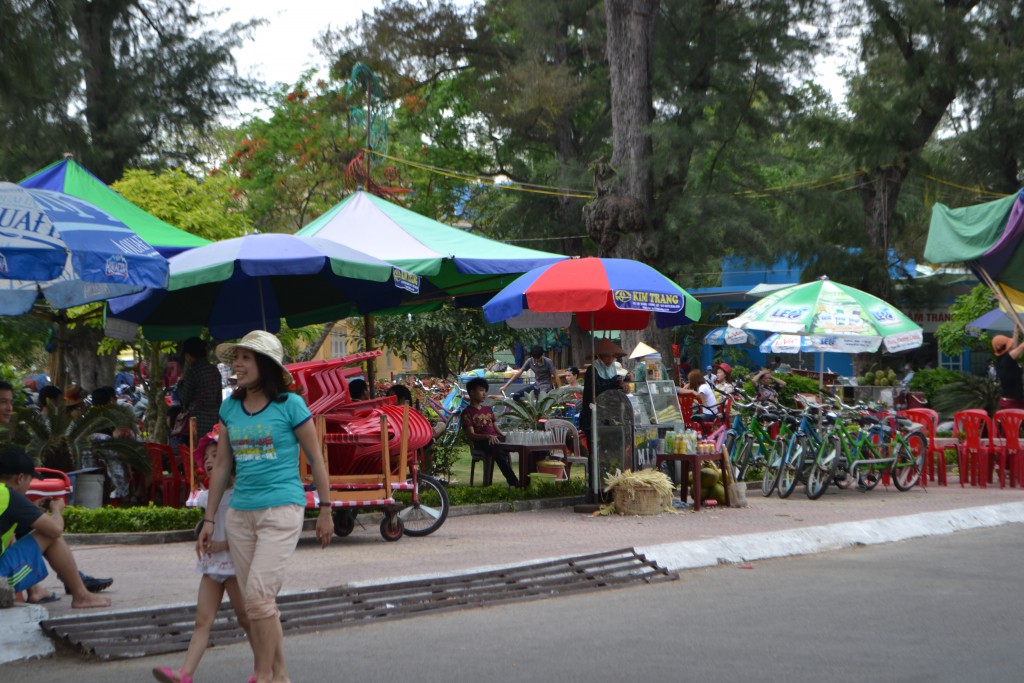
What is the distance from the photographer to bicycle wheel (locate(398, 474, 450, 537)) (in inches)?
454

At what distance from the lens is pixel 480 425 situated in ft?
48.1

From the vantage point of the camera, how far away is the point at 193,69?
2661 cm

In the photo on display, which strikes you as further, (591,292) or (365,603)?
(591,292)

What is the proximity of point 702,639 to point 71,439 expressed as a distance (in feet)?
25.2

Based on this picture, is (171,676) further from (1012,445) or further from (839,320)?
(1012,445)

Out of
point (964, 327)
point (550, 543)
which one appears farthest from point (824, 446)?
point (964, 327)

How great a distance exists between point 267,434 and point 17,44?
6.28 meters

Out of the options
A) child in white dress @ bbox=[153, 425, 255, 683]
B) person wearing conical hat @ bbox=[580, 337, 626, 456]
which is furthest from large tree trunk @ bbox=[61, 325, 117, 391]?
child in white dress @ bbox=[153, 425, 255, 683]

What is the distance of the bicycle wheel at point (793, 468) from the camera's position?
48.1ft

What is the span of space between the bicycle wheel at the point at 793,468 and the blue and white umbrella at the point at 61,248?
8.20 meters

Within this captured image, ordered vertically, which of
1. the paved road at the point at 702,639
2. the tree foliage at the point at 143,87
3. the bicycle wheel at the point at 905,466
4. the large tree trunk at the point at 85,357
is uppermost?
the tree foliage at the point at 143,87

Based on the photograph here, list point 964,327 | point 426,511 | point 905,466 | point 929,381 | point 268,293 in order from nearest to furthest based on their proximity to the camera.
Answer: point 426,511
point 268,293
point 905,466
point 929,381
point 964,327

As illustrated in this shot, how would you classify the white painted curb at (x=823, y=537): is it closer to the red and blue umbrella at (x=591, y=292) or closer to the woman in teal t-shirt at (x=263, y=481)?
the red and blue umbrella at (x=591, y=292)

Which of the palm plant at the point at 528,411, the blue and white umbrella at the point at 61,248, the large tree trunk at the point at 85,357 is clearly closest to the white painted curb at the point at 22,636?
the blue and white umbrella at the point at 61,248
